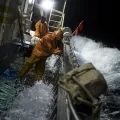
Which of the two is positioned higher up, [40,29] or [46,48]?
[40,29]

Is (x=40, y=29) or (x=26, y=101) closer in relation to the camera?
(x=26, y=101)

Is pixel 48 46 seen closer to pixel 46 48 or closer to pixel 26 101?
pixel 46 48

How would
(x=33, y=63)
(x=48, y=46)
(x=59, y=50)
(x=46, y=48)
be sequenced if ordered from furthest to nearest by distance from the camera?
1. (x=33, y=63)
2. (x=46, y=48)
3. (x=48, y=46)
4. (x=59, y=50)

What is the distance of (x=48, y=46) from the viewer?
726 centimetres

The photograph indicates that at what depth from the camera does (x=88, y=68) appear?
101 inches

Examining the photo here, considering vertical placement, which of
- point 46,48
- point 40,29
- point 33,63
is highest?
point 40,29

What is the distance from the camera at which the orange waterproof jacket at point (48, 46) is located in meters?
7.24

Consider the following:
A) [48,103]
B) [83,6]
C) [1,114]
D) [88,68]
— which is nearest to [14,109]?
[1,114]

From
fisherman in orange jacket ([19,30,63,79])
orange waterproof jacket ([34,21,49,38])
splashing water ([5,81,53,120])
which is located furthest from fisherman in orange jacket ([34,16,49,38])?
splashing water ([5,81,53,120])

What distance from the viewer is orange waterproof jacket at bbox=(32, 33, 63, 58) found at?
7.24m

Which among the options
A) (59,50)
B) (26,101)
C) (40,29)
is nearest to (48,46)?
(59,50)

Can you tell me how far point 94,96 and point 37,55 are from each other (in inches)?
209

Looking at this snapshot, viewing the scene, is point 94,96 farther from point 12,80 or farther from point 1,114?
point 12,80

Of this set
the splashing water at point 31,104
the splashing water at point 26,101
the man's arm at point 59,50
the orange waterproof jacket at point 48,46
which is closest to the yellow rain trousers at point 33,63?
the orange waterproof jacket at point 48,46
